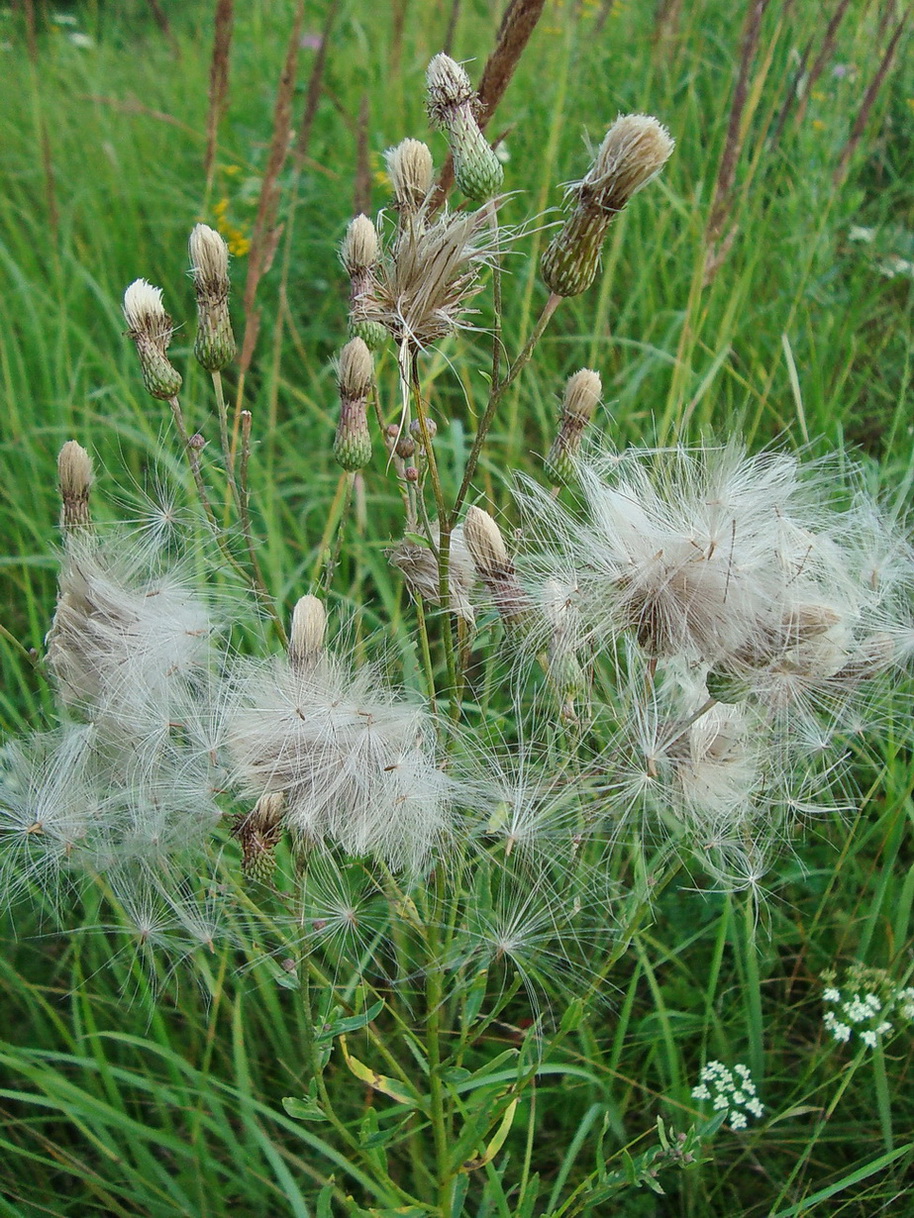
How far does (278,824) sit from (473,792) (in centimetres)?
26

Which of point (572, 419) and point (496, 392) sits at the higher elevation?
point (496, 392)

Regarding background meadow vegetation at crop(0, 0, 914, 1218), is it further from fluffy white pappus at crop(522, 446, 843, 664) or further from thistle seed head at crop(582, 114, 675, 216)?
thistle seed head at crop(582, 114, 675, 216)

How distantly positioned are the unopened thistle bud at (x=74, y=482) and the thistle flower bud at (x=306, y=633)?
39 centimetres

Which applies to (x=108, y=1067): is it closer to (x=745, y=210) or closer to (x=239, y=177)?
(x=745, y=210)

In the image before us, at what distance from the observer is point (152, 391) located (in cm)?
151

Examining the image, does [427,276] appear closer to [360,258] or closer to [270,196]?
[360,258]

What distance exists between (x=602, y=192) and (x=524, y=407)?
1763mm

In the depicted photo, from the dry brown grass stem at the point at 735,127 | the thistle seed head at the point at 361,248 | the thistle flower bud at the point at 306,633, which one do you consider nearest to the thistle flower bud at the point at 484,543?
the thistle flower bud at the point at 306,633

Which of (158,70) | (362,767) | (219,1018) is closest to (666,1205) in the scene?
(219,1018)

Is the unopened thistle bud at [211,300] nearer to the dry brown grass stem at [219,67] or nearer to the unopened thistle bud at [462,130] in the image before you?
the unopened thistle bud at [462,130]

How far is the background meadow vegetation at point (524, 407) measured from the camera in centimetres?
181

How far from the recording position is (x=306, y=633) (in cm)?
131

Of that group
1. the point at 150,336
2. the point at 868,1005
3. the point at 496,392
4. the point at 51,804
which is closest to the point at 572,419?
the point at 496,392

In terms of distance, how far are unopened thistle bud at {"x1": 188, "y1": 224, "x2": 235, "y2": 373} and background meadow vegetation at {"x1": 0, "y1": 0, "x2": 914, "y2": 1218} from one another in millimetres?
318
